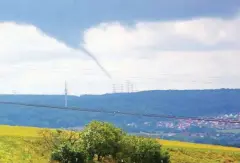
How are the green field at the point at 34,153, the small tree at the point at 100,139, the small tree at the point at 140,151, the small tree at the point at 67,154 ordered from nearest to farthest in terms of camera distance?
the small tree at the point at 67,154, the small tree at the point at 100,139, the green field at the point at 34,153, the small tree at the point at 140,151

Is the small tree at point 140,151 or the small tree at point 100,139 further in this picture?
the small tree at point 140,151

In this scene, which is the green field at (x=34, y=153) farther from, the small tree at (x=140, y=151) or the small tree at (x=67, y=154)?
the small tree at (x=140, y=151)

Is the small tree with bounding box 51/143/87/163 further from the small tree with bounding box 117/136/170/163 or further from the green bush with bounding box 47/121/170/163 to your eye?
the small tree with bounding box 117/136/170/163

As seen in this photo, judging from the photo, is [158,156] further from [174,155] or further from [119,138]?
[174,155]

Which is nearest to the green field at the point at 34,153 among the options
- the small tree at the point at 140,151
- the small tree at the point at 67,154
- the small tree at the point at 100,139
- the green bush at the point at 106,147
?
the green bush at the point at 106,147

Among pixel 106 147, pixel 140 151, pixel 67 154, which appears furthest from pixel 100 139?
pixel 140 151

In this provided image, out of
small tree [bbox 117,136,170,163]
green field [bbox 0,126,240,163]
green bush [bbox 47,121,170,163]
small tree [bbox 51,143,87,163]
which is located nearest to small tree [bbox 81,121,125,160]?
green bush [bbox 47,121,170,163]
